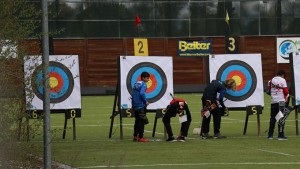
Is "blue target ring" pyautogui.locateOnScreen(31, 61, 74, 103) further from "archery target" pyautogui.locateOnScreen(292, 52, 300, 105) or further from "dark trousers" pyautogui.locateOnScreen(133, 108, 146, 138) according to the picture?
"archery target" pyautogui.locateOnScreen(292, 52, 300, 105)

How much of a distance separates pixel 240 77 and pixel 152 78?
256cm

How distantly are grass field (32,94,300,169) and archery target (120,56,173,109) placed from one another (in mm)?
980

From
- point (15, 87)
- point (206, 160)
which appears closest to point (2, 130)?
point (15, 87)

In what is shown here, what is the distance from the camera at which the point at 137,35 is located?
182 feet

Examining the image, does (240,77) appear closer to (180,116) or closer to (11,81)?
(180,116)

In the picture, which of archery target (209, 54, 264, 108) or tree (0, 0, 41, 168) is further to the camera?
archery target (209, 54, 264, 108)

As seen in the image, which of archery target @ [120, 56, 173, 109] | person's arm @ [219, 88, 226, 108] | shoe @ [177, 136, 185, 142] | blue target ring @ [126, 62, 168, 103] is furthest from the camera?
blue target ring @ [126, 62, 168, 103]

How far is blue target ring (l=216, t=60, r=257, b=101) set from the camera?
918 inches

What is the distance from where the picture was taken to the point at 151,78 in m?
23.2

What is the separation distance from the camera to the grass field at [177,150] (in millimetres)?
15922

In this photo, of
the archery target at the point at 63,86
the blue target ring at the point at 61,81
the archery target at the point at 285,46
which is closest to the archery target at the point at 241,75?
the archery target at the point at 63,86

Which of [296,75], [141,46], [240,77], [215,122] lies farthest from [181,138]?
[141,46]

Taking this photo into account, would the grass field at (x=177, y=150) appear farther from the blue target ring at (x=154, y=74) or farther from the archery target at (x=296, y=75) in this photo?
the blue target ring at (x=154, y=74)

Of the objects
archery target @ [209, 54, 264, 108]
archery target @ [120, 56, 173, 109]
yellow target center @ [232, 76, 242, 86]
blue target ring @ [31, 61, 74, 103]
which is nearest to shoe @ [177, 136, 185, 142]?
archery target @ [120, 56, 173, 109]
